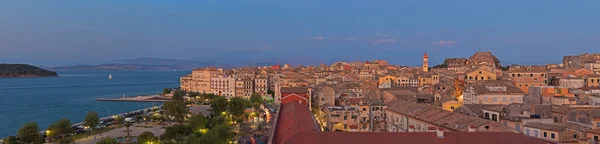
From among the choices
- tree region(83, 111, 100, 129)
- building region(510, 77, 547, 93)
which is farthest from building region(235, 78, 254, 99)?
building region(510, 77, 547, 93)

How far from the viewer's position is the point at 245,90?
60.5 m

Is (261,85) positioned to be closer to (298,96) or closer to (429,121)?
(298,96)

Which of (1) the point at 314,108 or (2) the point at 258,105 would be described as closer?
(1) the point at 314,108

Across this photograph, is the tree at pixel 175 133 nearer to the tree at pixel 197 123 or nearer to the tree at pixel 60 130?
the tree at pixel 197 123

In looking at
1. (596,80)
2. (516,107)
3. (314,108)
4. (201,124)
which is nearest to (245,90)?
(314,108)

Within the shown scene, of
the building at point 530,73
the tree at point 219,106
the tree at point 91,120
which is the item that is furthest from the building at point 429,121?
the tree at point 91,120

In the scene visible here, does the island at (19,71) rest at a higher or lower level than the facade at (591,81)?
higher

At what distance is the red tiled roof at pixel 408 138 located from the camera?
12820mm

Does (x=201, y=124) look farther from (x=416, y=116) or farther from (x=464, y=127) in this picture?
(x=464, y=127)

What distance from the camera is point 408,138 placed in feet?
42.6

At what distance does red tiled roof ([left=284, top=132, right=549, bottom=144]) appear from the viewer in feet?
42.1

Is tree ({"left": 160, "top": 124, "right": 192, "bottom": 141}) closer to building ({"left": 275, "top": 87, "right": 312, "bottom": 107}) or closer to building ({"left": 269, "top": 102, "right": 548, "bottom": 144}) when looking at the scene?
building ({"left": 269, "top": 102, "right": 548, "bottom": 144})

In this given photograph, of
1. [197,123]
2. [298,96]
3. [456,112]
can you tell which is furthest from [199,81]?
[456,112]

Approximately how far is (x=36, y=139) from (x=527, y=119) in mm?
22707
